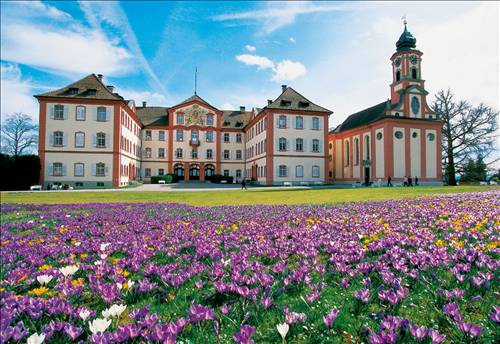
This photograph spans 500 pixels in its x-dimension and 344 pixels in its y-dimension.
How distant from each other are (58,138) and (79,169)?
4989mm

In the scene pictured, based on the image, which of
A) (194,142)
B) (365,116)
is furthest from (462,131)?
(194,142)

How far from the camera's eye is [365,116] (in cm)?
5134

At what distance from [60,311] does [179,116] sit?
58519 mm

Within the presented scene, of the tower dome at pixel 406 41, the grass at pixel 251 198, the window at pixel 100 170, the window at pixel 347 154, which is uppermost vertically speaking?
the tower dome at pixel 406 41

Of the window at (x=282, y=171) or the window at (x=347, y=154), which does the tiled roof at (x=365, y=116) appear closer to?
the window at (x=347, y=154)

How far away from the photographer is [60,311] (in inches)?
79.4

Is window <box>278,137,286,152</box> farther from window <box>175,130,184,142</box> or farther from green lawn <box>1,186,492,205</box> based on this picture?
green lawn <box>1,186,492,205</box>

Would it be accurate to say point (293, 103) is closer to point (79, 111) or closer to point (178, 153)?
point (178, 153)

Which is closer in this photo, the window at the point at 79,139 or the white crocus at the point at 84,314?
the white crocus at the point at 84,314

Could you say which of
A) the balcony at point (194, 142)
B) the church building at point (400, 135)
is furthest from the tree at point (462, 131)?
the balcony at point (194, 142)

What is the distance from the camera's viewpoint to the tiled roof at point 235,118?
6170 cm

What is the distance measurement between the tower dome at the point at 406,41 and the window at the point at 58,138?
168ft

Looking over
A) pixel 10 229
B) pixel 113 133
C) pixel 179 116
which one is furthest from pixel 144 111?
pixel 10 229

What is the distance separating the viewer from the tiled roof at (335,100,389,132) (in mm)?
47219
